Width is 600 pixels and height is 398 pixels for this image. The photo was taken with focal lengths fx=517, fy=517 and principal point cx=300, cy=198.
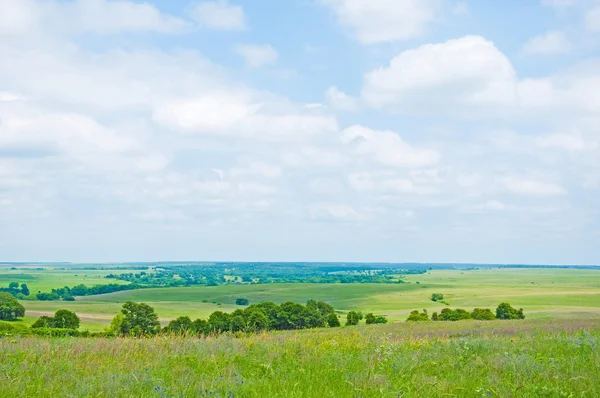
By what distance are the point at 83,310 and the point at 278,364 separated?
414 feet

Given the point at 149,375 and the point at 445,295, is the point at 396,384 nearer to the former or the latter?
the point at 149,375

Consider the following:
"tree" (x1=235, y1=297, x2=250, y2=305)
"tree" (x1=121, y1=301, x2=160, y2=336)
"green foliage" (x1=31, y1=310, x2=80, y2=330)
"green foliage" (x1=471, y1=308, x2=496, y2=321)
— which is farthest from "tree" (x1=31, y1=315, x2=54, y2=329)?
"tree" (x1=235, y1=297, x2=250, y2=305)

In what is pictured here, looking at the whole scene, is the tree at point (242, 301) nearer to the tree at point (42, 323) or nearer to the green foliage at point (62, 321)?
the green foliage at point (62, 321)

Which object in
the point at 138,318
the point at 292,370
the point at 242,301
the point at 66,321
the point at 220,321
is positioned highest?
the point at 292,370

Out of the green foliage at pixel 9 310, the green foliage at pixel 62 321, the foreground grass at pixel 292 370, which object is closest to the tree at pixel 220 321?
the green foliage at pixel 62 321

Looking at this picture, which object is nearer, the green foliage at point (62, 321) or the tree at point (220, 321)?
the green foliage at point (62, 321)

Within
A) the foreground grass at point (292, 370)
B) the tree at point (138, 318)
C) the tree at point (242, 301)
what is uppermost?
the foreground grass at point (292, 370)

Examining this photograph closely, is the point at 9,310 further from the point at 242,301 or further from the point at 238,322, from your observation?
the point at 242,301

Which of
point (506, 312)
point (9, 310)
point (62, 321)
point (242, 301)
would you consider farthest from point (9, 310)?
point (506, 312)

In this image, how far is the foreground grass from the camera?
8203 mm

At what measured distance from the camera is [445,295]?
17862 cm

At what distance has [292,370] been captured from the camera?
9.90 m

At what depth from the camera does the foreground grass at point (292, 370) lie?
8.20 meters

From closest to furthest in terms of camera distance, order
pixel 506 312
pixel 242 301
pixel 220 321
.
Answer: pixel 220 321 → pixel 506 312 → pixel 242 301
